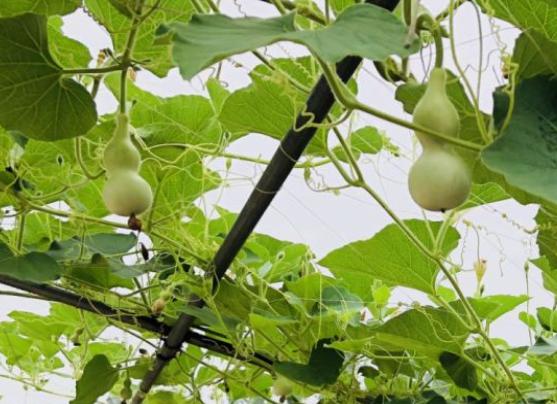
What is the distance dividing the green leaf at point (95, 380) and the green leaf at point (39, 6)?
0.53m

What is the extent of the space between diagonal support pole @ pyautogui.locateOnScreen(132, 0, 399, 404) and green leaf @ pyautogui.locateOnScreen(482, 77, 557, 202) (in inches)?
4.0

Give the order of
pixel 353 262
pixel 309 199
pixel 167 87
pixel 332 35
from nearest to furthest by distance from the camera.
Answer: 1. pixel 332 35
2. pixel 353 262
3. pixel 167 87
4. pixel 309 199

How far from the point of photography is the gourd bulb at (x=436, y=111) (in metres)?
0.50

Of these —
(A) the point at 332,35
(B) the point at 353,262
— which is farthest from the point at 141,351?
(A) the point at 332,35

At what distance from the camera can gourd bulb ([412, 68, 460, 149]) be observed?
0.50 metres

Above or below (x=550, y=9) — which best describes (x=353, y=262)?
below

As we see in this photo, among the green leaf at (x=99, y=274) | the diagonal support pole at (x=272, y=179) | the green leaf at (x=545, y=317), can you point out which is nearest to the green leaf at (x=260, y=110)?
the diagonal support pole at (x=272, y=179)

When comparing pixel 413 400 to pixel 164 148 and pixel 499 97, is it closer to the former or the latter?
pixel 164 148

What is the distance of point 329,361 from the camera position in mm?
979

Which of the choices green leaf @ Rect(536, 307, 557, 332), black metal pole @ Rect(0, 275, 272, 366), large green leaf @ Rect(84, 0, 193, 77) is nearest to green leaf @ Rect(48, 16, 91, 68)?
large green leaf @ Rect(84, 0, 193, 77)

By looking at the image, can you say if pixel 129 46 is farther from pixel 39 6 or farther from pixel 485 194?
pixel 485 194

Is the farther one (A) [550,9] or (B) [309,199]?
(B) [309,199]

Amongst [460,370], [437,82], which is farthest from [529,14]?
[460,370]

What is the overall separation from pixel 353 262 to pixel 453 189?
39cm
